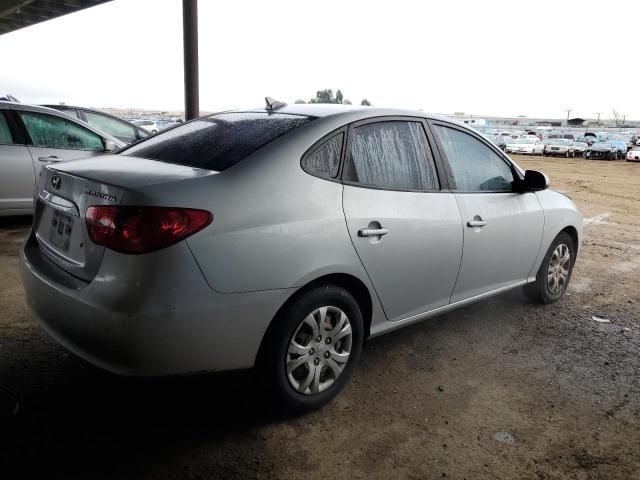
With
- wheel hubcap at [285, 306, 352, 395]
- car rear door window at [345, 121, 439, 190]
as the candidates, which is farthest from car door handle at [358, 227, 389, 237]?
wheel hubcap at [285, 306, 352, 395]

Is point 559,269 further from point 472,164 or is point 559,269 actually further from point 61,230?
point 61,230

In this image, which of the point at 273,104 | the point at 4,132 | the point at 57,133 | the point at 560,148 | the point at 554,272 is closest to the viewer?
the point at 273,104

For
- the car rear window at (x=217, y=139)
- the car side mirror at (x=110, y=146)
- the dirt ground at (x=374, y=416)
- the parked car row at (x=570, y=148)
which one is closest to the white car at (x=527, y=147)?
the parked car row at (x=570, y=148)

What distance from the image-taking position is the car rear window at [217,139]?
8.10 ft

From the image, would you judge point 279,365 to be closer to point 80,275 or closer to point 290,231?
point 290,231

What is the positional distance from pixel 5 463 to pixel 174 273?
109 cm

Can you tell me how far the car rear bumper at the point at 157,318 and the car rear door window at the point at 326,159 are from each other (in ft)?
2.05

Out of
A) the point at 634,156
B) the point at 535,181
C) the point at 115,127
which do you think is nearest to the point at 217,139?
the point at 535,181

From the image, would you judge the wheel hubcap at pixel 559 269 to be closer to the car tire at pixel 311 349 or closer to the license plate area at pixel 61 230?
the car tire at pixel 311 349

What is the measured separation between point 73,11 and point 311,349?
48.8ft

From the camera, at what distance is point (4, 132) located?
585cm

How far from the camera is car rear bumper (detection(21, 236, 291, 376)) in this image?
79.3 inches

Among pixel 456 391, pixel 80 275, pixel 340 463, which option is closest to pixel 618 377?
pixel 456 391

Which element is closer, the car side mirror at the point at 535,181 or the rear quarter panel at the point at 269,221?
the rear quarter panel at the point at 269,221
